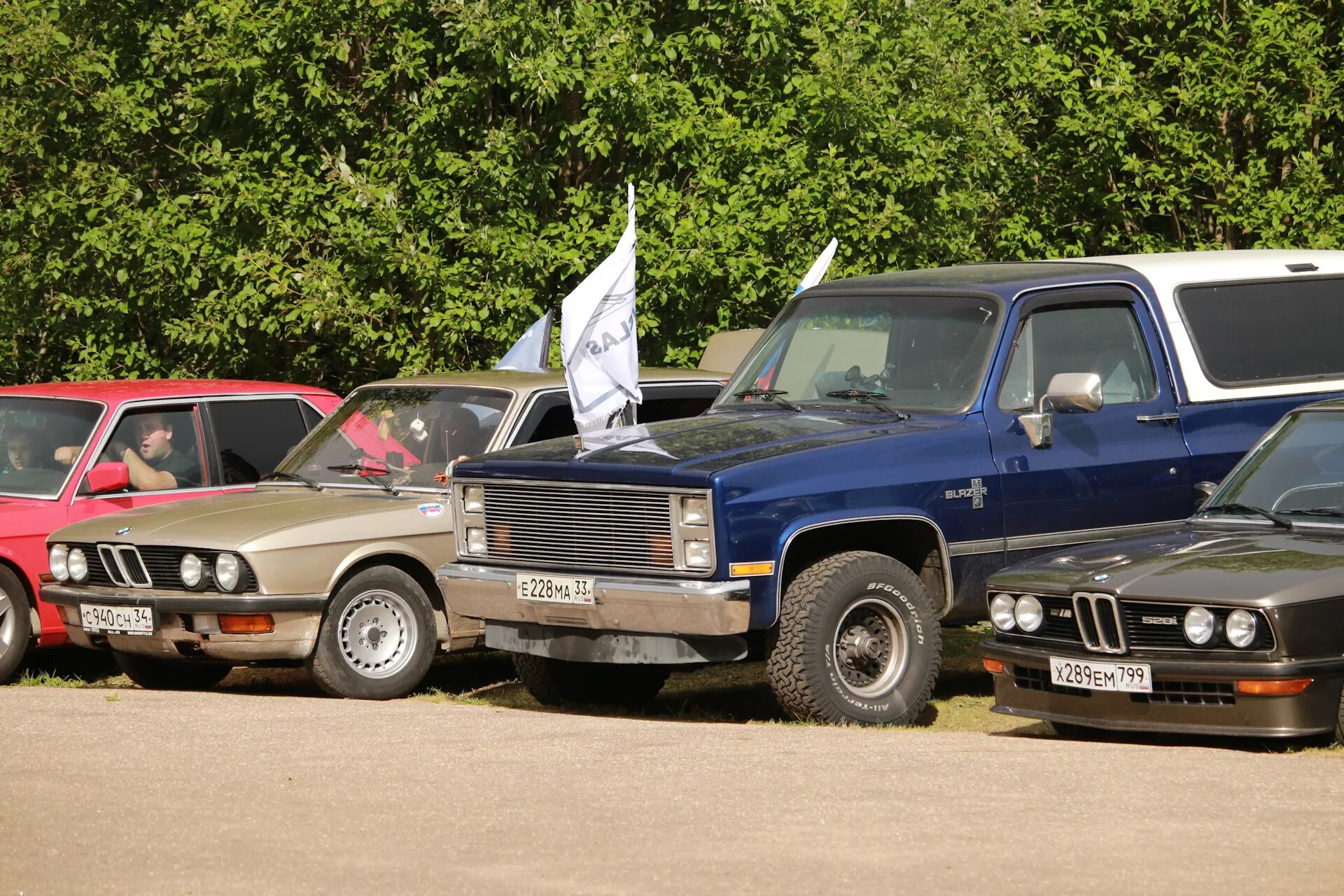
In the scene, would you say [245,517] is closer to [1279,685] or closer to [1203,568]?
[1203,568]

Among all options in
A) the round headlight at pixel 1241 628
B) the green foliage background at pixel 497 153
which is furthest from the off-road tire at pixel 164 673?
the round headlight at pixel 1241 628

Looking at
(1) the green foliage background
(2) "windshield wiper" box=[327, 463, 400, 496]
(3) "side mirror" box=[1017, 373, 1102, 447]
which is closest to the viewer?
(3) "side mirror" box=[1017, 373, 1102, 447]

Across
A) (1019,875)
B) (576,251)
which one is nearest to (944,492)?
(1019,875)

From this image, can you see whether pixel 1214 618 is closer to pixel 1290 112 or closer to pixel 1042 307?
pixel 1042 307

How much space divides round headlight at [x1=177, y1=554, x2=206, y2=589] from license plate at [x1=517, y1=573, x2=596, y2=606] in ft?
6.56

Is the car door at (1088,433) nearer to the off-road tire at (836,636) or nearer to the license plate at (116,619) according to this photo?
the off-road tire at (836,636)

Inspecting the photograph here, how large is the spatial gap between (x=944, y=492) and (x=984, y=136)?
7652mm

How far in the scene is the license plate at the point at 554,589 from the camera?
359 inches

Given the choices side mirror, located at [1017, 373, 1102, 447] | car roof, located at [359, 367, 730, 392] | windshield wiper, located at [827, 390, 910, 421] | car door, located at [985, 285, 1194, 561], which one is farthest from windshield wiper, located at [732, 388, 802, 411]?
car roof, located at [359, 367, 730, 392]

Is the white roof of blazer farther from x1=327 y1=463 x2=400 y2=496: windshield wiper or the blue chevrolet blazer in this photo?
x1=327 y1=463 x2=400 y2=496: windshield wiper

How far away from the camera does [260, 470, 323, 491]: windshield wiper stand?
11477 mm

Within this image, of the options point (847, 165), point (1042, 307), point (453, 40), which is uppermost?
point (453, 40)

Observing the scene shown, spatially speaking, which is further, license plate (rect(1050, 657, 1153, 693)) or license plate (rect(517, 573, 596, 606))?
license plate (rect(517, 573, 596, 606))

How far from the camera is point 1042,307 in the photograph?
10.0 m
